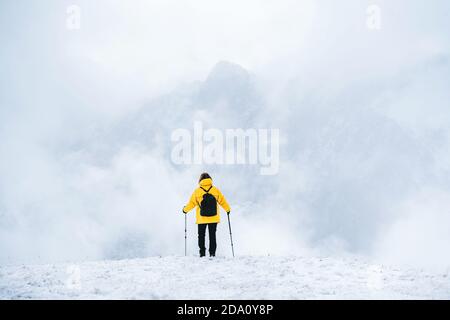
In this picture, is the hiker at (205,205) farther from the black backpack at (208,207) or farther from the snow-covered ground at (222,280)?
the snow-covered ground at (222,280)

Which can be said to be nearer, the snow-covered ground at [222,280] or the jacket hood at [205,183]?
the snow-covered ground at [222,280]

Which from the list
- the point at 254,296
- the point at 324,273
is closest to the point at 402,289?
the point at 324,273

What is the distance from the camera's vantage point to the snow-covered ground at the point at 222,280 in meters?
9.34

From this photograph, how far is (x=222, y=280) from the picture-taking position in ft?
35.0

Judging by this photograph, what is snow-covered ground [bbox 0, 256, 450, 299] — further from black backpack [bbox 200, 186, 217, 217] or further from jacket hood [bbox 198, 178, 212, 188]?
jacket hood [bbox 198, 178, 212, 188]

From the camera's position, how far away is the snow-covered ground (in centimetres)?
934

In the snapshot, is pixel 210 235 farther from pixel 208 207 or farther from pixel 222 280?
pixel 222 280

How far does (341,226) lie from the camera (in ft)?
640

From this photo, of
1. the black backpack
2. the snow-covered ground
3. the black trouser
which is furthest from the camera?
the black trouser

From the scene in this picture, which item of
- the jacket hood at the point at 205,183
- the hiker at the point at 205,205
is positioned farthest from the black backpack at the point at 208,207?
the jacket hood at the point at 205,183

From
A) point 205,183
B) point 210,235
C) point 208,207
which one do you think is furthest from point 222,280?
point 205,183

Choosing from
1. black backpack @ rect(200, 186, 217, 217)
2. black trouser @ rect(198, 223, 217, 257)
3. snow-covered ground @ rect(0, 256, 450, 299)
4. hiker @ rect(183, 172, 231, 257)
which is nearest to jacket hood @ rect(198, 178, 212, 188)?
hiker @ rect(183, 172, 231, 257)
